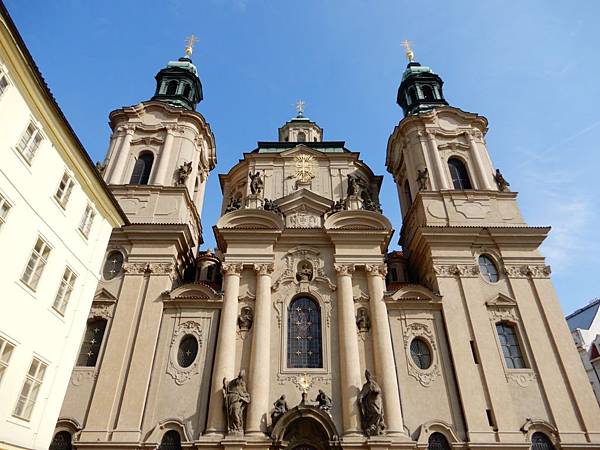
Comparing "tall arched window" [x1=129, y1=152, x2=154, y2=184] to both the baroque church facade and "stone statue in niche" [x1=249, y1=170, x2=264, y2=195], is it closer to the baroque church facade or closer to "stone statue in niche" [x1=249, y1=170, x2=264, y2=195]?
the baroque church facade

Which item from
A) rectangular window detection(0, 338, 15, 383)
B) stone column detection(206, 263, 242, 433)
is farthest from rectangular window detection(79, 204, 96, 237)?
stone column detection(206, 263, 242, 433)

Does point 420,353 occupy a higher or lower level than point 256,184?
lower

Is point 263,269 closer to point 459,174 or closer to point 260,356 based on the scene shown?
point 260,356

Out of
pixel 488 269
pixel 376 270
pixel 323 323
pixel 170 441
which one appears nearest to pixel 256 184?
pixel 376 270

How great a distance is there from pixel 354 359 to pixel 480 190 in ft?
39.3

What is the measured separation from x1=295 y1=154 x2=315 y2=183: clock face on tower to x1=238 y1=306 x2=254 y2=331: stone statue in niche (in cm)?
884

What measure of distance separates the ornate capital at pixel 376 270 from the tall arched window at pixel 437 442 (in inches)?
268

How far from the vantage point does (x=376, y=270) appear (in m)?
20.4

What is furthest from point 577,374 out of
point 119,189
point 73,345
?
point 119,189

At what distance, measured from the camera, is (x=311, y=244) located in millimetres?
21422

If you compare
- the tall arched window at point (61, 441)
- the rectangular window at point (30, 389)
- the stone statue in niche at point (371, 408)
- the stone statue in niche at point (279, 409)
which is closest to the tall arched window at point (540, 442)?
the stone statue in niche at point (371, 408)

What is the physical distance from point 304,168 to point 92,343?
1419 cm

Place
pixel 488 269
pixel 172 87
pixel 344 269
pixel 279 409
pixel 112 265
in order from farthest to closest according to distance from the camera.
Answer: pixel 172 87 → pixel 488 269 → pixel 112 265 → pixel 344 269 → pixel 279 409

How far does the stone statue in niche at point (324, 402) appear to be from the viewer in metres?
16.6
